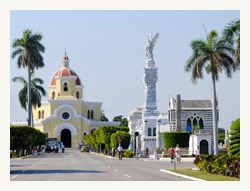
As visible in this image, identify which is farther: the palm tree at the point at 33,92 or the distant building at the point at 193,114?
the distant building at the point at 193,114

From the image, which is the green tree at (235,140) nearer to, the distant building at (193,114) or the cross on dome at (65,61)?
the distant building at (193,114)

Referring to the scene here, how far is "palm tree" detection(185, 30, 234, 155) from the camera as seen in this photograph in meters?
50.2

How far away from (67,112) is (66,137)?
487 cm

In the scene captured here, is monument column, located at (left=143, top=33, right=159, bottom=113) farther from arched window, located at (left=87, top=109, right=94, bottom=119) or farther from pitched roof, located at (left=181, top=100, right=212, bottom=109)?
arched window, located at (left=87, top=109, right=94, bottom=119)

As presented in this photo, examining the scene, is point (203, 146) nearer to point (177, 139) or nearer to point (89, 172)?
point (177, 139)

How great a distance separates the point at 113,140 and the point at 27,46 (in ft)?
47.9

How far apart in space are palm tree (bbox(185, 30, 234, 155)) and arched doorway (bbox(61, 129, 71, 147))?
75991 mm

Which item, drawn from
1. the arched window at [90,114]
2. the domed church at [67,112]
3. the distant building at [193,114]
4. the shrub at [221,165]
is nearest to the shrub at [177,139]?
the distant building at [193,114]

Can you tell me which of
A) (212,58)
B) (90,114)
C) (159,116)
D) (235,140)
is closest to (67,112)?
(90,114)

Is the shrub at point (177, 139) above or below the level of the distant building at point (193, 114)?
below

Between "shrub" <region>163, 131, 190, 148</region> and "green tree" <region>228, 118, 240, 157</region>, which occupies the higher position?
"green tree" <region>228, 118, 240, 157</region>

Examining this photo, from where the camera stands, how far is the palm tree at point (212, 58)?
50.2 m

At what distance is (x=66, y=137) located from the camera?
125312 millimetres

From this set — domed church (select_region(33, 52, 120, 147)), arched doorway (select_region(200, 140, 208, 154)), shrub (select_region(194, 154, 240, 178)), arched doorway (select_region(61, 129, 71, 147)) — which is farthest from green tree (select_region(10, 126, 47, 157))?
arched doorway (select_region(61, 129, 71, 147))
